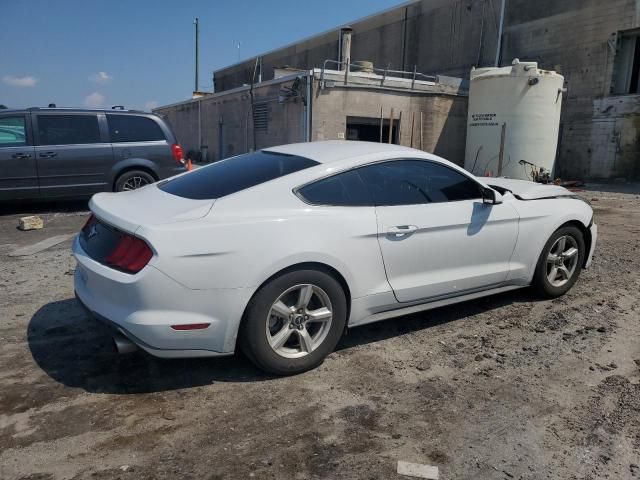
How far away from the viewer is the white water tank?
16.5 metres

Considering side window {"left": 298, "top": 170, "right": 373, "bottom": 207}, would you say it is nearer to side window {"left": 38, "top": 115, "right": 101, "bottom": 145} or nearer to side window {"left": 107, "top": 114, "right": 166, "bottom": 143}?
side window {"left": 107, "top": 114, "right": 166, "bottom": 143}

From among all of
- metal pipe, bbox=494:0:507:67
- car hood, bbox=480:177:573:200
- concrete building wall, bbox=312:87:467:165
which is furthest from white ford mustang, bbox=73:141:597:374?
metal pipe, bbox=494:0:507:67

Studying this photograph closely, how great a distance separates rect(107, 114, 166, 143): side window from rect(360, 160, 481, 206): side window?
263 inches

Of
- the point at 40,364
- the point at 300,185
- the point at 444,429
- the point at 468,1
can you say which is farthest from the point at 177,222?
the point at 468,1

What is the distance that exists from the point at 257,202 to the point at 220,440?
4.59 feet

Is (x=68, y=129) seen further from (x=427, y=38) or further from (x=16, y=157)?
(x=427, y=38)

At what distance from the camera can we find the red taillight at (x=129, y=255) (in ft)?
9.46

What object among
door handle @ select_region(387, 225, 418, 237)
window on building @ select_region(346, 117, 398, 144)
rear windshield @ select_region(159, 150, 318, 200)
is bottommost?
door handle @ select_region(387, 225, 418, 237)

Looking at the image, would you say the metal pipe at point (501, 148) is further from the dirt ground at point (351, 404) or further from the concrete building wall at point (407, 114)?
the dirt ground at point (351, 404)

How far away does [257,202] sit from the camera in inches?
128

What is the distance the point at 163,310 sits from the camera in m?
2.90

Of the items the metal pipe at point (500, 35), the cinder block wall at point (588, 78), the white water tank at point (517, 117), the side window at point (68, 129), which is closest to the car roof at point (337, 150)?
the side window at point (68, 129)

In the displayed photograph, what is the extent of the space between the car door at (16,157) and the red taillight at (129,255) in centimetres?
654

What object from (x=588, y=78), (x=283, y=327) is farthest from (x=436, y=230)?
(x=588, y=78)
